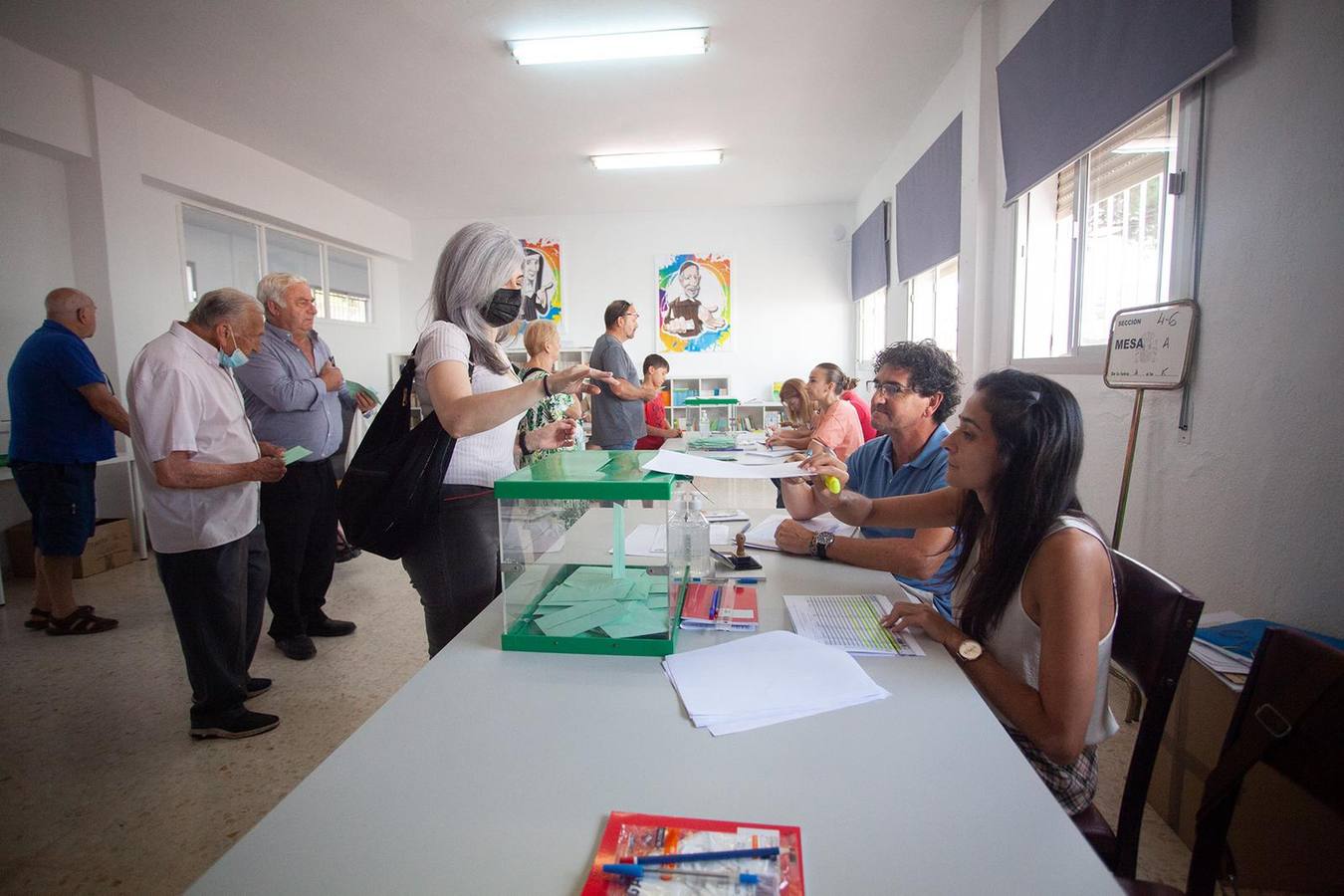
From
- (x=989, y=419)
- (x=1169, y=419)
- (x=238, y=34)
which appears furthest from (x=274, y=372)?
(x=1169, y=419)

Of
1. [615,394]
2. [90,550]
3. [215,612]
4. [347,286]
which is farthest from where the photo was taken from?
[347,286]

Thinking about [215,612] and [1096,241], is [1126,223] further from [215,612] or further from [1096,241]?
[215,612]

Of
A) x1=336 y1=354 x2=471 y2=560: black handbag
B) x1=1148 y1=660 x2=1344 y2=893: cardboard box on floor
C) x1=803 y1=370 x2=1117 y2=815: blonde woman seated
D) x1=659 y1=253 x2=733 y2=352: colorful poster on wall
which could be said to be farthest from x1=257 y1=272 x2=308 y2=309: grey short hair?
x1=659 y1=253 x2=733 y2=352: colorful poster on wall

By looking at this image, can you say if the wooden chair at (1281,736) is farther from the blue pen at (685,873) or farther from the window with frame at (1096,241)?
the window with frame at (1096,241)

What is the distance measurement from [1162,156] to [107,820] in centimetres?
384

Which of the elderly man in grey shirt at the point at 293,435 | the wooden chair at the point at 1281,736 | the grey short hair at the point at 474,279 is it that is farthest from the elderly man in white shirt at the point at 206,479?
the wooden chair at the point at 1281,736

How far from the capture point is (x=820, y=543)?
165 cm

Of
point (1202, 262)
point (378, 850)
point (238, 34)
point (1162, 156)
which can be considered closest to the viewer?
point (378, 850)

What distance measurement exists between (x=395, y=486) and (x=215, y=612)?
3.64 ft

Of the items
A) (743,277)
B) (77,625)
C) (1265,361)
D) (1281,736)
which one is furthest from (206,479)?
(743,277)

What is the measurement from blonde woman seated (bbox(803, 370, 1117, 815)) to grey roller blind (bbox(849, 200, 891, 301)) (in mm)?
4814

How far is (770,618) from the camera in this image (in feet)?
4.19

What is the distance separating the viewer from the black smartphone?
5.17ft

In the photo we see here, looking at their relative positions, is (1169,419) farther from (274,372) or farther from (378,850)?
(274,372)
